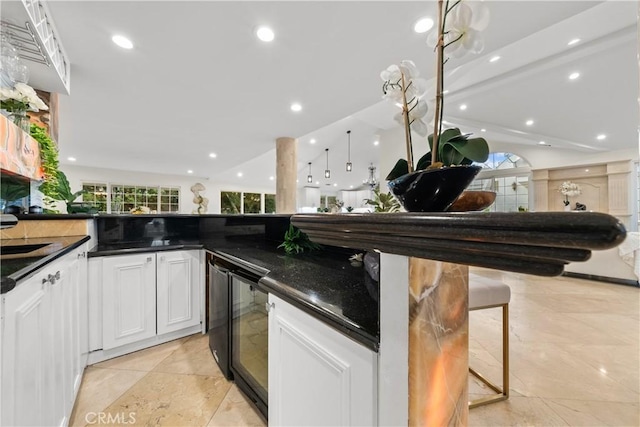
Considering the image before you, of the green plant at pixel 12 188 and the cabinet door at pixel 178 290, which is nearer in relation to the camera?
the green plant at pixel 12 188

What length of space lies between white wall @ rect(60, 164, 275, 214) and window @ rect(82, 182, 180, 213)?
0.51 feet

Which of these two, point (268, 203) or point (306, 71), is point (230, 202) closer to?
point (268, 203)

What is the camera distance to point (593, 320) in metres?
2.65

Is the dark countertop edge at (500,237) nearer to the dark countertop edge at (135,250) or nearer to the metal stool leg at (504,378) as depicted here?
the metal stool leg at (504,378)

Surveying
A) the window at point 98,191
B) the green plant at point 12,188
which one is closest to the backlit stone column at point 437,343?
the green plant at point 12,188

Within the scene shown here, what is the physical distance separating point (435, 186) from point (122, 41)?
2.65 m

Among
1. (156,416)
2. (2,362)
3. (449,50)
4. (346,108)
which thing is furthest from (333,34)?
(156,416)

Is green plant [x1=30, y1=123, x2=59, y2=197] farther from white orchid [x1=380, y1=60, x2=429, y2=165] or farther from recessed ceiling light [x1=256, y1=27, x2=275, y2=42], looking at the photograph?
white orchid [x1=380, y1=60, x2=429, y2=165]

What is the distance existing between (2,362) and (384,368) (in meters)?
0.96

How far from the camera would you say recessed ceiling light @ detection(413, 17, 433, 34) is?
177 centimetres

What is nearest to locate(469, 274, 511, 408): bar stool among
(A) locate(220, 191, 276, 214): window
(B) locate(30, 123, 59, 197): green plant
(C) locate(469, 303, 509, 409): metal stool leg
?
(C) locate(469, 303, 509, 409): metal stool leg

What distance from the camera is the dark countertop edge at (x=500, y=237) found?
0.86 feet

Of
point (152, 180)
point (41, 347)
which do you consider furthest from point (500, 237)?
point (152, 180)

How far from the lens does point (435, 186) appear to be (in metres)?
0.52
